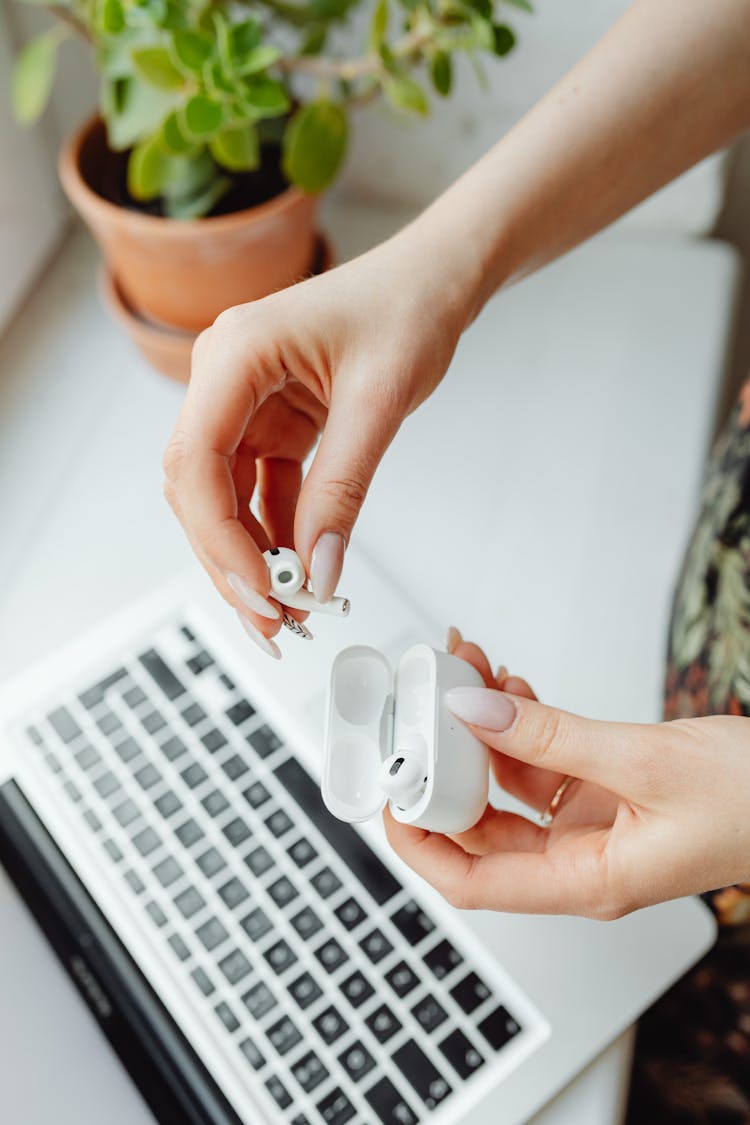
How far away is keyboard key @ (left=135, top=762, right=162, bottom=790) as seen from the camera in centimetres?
48

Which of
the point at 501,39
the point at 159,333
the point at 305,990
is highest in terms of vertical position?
the point at 159,333

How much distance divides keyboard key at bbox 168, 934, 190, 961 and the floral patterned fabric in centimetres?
28

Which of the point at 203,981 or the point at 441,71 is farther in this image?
the point at 441,71

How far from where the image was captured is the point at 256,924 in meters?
0.45

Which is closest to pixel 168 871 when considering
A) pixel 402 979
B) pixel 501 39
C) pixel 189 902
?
pixel 189 902

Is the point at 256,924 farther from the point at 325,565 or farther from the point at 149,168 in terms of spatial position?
the point at 149,168

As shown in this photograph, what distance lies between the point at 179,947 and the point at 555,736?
0.20 meters

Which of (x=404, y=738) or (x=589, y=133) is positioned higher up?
(x=589, y=133)

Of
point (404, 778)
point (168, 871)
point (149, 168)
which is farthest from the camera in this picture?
point (149, 168)

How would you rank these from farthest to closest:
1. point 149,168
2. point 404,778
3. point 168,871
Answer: point 149,168, point 168,871, point 404,778

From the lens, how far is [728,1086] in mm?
706

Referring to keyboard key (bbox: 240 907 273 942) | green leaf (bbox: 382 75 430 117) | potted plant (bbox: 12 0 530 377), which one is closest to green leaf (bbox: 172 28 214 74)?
potted plant (bbox: 12 0 530 377)

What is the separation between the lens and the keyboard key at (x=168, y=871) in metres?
0.46

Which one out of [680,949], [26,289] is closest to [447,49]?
[26,289]
